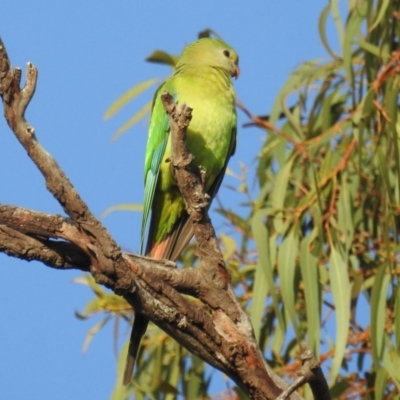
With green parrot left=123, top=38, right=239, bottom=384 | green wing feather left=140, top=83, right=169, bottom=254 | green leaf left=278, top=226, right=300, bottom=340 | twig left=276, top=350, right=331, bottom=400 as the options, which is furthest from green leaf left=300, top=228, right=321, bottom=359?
twig left=276, top=350, right=331, bottom=400

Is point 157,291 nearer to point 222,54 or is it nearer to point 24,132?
point 24,132

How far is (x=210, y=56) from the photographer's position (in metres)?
3.85

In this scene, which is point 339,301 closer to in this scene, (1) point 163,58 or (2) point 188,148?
(2) point 188,148

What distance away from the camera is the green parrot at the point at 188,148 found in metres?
3.38

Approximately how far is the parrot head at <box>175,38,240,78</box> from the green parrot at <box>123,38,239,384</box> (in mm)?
170

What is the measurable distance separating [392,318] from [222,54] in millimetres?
1222

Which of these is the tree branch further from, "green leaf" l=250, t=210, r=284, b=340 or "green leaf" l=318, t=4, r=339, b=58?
"green leaf" l=318, t=4, r=339, b=58

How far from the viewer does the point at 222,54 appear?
12.8 ft

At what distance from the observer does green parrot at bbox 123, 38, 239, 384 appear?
3.38 meters

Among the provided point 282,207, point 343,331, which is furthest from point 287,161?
point 343,331

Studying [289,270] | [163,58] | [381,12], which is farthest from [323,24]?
[289,270]

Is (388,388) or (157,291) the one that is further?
(388,388)

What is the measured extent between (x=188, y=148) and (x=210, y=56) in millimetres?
631

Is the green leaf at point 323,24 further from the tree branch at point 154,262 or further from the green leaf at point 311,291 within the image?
the tree branch at point 154,262
